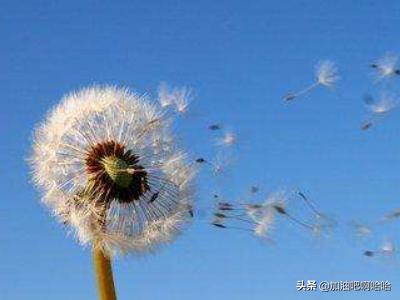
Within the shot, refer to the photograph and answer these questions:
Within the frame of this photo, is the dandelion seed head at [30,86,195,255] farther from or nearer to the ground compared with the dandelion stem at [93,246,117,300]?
farther from the ground

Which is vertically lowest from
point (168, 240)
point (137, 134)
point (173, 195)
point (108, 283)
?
point (108, 283)

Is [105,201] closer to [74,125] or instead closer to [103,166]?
[103,166]

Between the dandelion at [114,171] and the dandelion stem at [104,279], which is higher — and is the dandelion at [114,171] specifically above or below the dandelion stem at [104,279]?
above

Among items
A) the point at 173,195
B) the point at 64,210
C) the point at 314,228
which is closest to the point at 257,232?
the point at 314,228

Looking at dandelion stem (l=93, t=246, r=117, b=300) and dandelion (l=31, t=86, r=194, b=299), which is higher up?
dandelion (l=31, t=86, r=194, b=299)
